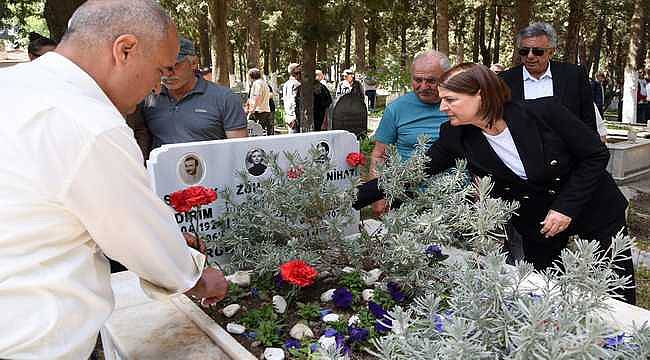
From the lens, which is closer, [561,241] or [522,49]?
[561,241]

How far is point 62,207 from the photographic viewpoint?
1.17 m

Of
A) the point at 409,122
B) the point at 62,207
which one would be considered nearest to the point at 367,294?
the point at 62,207

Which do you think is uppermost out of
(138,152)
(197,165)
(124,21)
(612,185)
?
(124,21)

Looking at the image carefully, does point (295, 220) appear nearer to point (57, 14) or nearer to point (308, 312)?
point (308, 312)

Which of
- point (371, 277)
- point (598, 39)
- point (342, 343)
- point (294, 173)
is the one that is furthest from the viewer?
point (598, 39)

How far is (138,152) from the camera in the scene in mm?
1215

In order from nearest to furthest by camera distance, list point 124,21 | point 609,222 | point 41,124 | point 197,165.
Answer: point 41,124 < point 124,21 < point 197,165 < point 609,222

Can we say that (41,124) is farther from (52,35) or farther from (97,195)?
(52,35)

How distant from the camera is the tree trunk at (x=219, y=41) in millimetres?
12492

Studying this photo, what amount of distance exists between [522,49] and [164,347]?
2873 millimetres

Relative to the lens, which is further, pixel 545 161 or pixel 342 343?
pixel 545 161

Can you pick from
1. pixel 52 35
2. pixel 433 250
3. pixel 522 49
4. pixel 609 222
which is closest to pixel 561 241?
pixel 609 222

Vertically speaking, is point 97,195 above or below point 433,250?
above

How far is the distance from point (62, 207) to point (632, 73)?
676 inches
